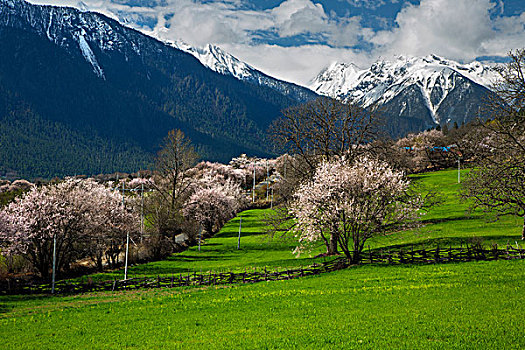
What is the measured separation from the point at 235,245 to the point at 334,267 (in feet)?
99.1

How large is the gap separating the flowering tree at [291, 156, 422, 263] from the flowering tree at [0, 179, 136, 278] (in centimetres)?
2422

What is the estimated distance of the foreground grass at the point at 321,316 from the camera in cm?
1288

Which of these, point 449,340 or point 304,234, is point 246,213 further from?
point 449,340

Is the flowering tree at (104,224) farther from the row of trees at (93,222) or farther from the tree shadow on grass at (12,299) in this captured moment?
the tree shadow on grass at (12,299)

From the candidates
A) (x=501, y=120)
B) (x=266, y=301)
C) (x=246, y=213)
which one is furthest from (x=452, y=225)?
(x=246, y=213)

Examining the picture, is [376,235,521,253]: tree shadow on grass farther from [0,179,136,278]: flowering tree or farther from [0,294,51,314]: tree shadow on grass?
[0,179,136,278]: flowering tree

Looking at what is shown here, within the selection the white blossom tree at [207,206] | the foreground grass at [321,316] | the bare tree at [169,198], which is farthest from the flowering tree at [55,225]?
the white blossom tree at [207,206]

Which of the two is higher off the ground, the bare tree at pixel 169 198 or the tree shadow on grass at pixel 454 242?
the bare tree at pixel 169 198

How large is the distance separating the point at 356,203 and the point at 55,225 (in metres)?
29.1

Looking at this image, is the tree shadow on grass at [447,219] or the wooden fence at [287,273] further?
the tree shadow on grass at [447,219]

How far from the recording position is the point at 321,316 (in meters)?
16.6

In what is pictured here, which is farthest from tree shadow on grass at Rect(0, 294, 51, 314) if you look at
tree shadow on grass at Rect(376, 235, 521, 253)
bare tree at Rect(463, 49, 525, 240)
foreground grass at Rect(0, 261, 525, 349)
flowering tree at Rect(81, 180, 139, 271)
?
bare tree at Rect(463, 49, 525, 240)

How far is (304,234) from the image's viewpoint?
108 ft

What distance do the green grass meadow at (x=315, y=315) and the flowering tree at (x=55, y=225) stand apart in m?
7.52
